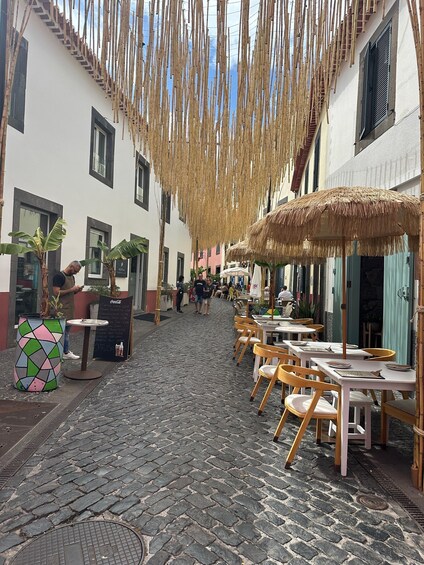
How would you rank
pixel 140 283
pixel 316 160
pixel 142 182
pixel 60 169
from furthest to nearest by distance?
pixel 140 283 → pixel 142 182 → pixel 316 160 → pixel 60 169

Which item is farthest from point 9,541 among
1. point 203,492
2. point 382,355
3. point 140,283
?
point 140,283

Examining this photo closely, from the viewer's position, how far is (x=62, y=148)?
916 centimetres

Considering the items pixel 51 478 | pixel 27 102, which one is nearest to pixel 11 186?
pixel 27 102

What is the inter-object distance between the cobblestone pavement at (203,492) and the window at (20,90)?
18.8 feet

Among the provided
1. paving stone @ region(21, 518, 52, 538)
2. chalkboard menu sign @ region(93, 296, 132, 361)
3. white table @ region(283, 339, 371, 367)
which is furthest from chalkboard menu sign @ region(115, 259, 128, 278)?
paving stone @ region(21, 518, 52, 538)

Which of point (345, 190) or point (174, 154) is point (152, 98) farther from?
point (345, 190)

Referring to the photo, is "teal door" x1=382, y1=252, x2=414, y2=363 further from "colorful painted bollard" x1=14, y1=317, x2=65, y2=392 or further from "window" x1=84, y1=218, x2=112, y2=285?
"window" x1=84, y1=218, x2=112, y2=285

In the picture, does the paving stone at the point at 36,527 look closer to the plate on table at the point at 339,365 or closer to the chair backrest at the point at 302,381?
the chair backrest at the point at 302,381

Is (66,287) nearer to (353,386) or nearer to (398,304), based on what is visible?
(353,386)

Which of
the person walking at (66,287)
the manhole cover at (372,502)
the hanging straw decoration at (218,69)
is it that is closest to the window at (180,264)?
the person walking at (66,287)

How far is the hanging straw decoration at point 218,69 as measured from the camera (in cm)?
242

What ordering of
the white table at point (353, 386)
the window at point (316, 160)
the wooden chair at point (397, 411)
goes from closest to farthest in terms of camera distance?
the white table at point (353, 386) → the wooden chair at point (397, 411) → the window at point (316, 160)

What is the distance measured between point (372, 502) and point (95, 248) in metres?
10.2

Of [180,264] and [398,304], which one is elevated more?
[180,264]
